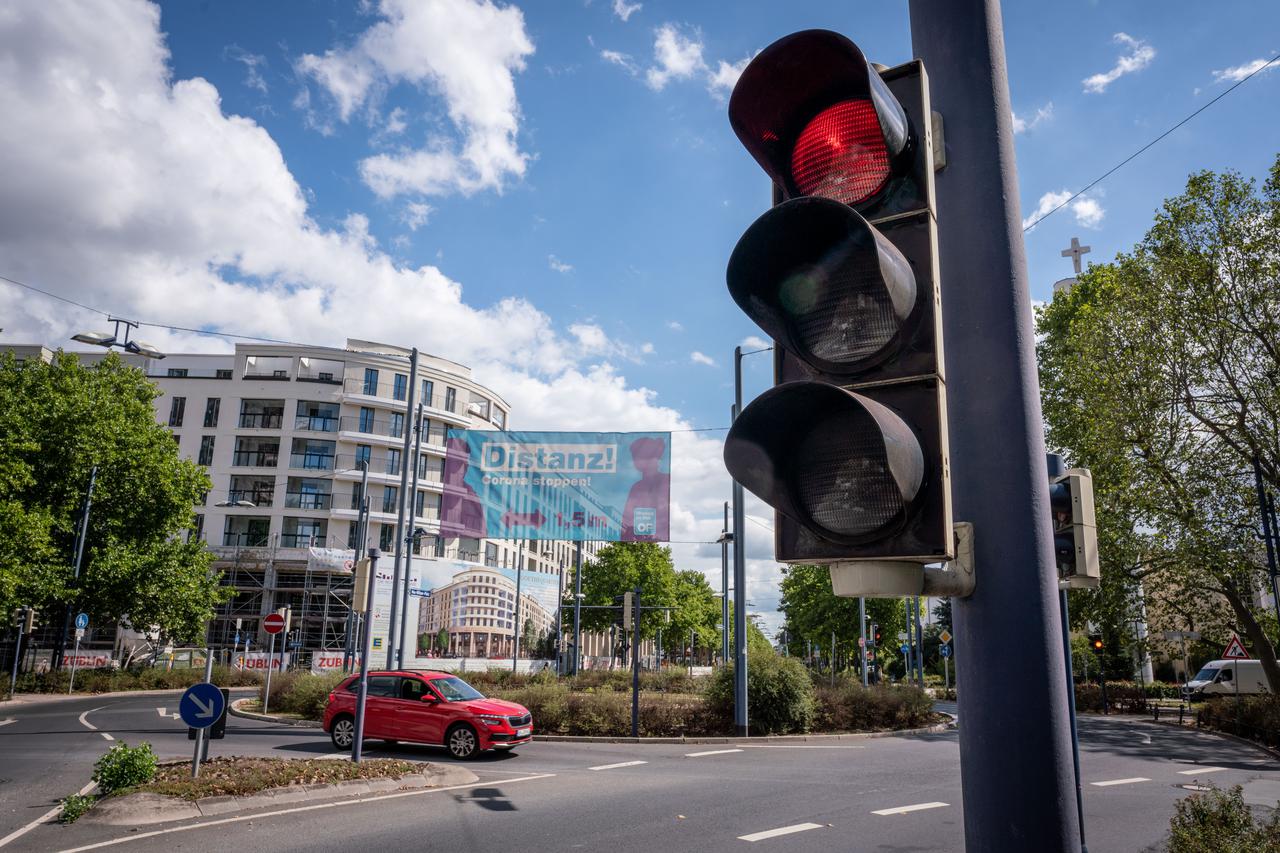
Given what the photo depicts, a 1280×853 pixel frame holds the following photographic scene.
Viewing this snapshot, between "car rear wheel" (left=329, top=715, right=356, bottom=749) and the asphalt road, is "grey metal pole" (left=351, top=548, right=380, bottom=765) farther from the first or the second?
"car rear wheel" (left=329, top=715, right=356, bottom=749)

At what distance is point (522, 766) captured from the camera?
1450cm

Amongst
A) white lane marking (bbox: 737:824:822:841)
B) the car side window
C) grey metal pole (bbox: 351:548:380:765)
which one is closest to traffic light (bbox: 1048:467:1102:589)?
white lane marking (bbox: 737:824:822:841)

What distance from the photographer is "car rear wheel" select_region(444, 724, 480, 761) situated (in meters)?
15.4

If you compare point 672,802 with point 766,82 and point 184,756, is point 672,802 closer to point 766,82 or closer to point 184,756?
point 184,756

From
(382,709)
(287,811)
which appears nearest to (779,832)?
(287,811)

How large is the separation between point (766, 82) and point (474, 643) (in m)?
64.1

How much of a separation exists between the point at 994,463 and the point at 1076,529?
1221 mm

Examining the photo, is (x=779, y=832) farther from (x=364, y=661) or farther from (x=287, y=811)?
(x=364, y=661)

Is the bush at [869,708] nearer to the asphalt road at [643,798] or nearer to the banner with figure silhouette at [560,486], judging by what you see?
the asphalt road at [643,798]

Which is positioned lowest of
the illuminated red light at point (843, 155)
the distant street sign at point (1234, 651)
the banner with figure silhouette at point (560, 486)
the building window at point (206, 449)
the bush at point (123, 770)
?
the bush at point (123, 770)

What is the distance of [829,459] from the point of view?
1723 millimetres

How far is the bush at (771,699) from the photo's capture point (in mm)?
19922

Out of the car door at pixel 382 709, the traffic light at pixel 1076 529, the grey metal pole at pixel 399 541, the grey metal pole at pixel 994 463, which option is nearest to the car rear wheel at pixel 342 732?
the car door at pixel 382 709

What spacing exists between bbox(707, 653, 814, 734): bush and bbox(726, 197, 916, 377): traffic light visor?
63.1 ft
